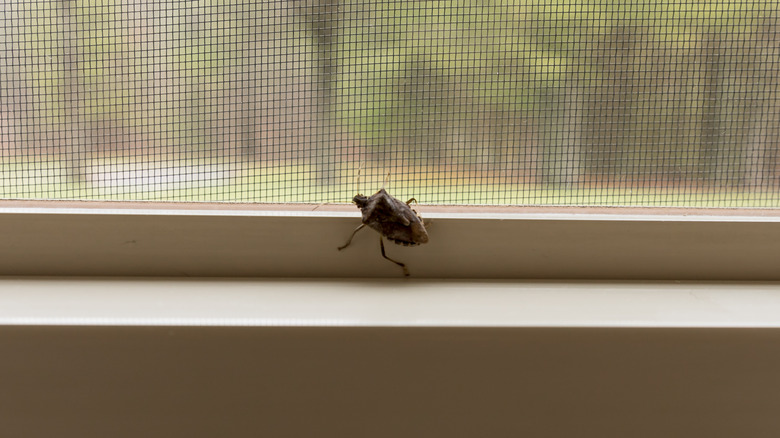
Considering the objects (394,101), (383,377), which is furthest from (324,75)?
(383,377)

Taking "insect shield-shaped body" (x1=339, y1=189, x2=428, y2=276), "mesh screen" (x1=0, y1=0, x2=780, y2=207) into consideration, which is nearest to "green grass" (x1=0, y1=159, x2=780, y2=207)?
"mesh screen" (x1=0, y1=0, x2=780, y2=207)

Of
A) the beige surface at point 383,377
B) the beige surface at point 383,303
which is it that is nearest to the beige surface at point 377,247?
the beige surface at point 383,303

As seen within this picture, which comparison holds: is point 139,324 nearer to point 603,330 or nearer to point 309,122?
point 309,122

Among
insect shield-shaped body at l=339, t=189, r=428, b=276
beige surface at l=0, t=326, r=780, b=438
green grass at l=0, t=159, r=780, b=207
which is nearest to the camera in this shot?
beige surface at l=0, t=326, r=780, b=438

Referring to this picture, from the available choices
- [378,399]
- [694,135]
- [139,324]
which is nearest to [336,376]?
[378,399]

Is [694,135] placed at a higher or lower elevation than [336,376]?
higher

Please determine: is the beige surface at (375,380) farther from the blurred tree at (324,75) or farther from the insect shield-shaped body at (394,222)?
the blurred tree at (324,75)

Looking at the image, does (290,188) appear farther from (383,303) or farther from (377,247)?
(383,303)

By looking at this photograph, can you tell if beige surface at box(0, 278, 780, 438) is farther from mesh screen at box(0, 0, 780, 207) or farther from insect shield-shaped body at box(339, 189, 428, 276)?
mesh screen at box(0, 0, 780, 207)
